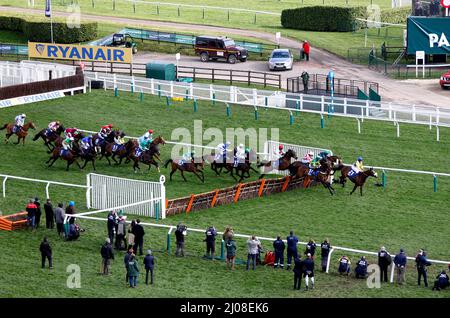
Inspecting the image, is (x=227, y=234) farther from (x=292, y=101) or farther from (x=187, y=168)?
(x=292, y=101)

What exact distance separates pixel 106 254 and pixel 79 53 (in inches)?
1289

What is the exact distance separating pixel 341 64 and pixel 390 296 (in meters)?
39.2

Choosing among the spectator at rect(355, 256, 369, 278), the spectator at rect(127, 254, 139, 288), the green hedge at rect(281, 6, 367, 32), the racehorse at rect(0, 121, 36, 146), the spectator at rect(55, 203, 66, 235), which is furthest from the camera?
the green hedge at rect(281, 6, 367, 32)

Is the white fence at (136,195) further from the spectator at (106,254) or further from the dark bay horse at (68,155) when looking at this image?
the dark bay horse at (68,155)

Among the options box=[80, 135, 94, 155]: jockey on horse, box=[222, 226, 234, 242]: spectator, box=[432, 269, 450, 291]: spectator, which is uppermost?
box=[80, 135, 94, 155]: jockey on horse

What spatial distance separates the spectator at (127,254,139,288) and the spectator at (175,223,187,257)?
2.93 m

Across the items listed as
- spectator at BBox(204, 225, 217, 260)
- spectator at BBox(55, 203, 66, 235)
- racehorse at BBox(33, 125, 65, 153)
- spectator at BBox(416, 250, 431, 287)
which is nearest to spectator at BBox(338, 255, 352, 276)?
spectator at BBox(416, 250, 431, 287)

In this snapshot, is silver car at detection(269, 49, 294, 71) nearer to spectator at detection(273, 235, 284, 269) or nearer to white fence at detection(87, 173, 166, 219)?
white fence at detection(87, 173, 166, 219)

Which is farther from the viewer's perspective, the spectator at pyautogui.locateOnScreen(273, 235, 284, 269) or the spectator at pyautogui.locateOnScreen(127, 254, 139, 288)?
the spectator at pyautogui.locateOnScreen(273, 235, 284, 269)

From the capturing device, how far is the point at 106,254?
3488cm

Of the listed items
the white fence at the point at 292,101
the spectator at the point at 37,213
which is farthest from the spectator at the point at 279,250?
the white fence at the point at 292,101

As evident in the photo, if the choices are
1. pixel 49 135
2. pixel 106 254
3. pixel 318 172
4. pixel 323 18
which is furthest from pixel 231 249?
pixel 323 18

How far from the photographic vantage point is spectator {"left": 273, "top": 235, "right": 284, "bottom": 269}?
35969 millimetres

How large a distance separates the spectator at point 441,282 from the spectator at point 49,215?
12016 mm
